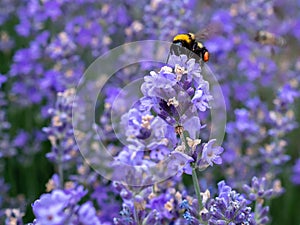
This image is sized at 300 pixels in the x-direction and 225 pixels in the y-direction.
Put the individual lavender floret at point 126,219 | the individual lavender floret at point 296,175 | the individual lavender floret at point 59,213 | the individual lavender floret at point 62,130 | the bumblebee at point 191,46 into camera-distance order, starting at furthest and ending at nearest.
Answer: the individual lavender floret at point 296,175
the individual lavender floret at point 62,130
the bumblebee at point 191,46
the individual lavender floret at point 126,219
the individual lavender floret at point 59,213

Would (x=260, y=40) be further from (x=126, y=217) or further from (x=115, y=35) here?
(x=126, y=217)

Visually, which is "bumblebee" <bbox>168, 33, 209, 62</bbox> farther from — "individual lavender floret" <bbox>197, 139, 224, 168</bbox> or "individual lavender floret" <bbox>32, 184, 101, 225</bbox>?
"individual lavender floret" <bbox>32, 184, 101, 225</bbox>

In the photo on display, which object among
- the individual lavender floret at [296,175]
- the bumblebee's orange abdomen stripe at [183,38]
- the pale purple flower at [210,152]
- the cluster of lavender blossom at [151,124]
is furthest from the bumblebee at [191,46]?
the individual lavender floret at [296,175]

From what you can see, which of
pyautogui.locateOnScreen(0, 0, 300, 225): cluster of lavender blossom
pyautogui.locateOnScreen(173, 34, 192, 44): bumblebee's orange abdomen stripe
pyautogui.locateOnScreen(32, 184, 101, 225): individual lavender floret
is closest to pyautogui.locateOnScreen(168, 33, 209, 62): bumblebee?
pyautogui.locateOnScreen(173, 34, 192, 44): bumblebee's orange abdomen stripe

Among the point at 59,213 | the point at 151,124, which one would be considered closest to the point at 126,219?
the point at 151,124

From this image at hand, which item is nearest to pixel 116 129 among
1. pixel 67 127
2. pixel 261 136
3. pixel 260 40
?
pixel 67 127

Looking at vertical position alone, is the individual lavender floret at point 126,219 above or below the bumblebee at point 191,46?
below

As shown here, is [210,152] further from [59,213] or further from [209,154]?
[59,213]

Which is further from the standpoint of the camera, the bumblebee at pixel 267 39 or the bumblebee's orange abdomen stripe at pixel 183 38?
the bumblebee at pixel 267 39

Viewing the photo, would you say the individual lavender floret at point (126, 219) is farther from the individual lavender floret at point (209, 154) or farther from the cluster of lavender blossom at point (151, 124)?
the individual lavender floret at point (209, 154)
